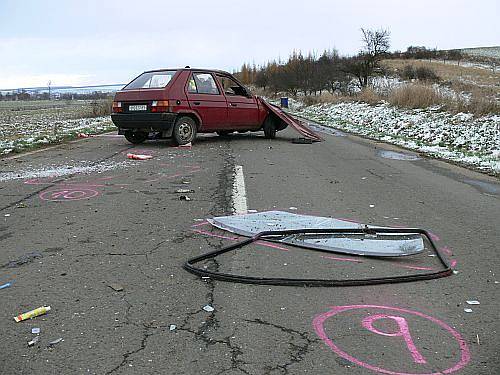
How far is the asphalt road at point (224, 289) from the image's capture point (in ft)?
8.87

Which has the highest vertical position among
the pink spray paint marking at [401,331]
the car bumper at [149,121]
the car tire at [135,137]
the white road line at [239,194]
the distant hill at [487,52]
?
the distant hill at [487,52]

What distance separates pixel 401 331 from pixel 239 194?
392 cm

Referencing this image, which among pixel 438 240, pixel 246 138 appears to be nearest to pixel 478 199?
pixel 438 240

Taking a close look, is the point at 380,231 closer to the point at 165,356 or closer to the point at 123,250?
the point at 123,250

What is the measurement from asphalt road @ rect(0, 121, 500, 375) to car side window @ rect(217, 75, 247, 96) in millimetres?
A: 6000

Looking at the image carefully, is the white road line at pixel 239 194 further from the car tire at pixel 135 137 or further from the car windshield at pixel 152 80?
the car tire at pixel 135 137

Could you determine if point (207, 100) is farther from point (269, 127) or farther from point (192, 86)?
point (269, 127)

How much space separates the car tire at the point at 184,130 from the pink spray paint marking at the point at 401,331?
366 inches

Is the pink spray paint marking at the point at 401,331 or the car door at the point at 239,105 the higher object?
the car door at the point at 239,105

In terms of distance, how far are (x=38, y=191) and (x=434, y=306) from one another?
5421 millimetres

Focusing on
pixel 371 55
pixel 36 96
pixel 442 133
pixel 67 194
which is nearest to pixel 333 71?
pixel 371 55

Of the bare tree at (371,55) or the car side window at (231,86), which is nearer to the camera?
the car side window at (231,86)

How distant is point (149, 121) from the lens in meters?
11.6

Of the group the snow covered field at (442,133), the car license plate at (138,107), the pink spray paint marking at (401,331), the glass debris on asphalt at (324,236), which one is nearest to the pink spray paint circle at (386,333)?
the pink spray paint marking at (401,331)
